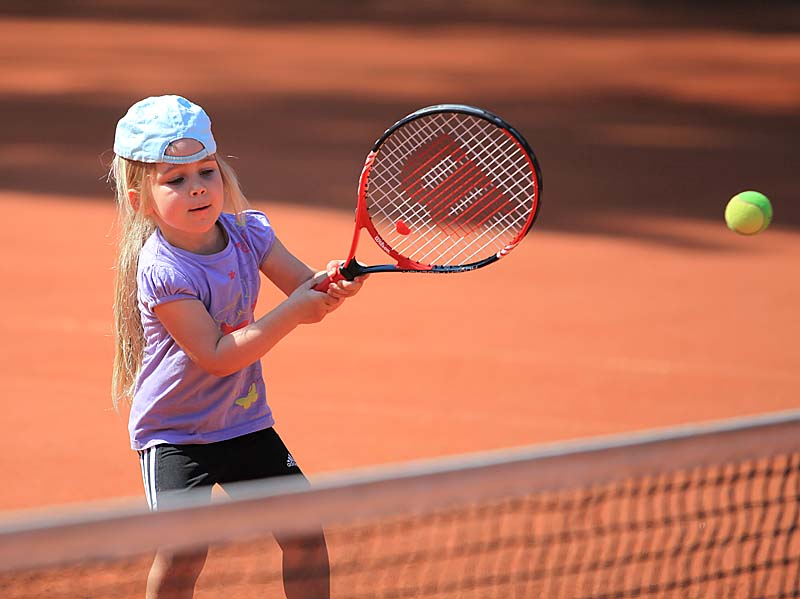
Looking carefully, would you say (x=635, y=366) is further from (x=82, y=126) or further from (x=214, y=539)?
(x=82, y=126)

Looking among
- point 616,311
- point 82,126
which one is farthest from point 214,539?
point 82,126

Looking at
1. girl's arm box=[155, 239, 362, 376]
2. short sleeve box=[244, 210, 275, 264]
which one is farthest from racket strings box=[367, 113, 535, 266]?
girl's arm box=[155, 239, 362, 376]

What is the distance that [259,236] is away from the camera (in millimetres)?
3178

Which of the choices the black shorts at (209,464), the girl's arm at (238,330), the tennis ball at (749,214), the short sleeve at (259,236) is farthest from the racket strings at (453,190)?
the tennis ball at (749,214)

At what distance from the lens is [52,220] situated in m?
A: 8.82

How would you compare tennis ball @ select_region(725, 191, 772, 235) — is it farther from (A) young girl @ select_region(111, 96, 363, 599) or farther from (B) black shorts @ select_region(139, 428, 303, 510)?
(B) black shorts @ select_region(139, 428, 303, 510)

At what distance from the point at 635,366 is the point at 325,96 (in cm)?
864

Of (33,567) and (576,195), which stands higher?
(33,567)

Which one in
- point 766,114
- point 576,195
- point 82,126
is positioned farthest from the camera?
point 766,114

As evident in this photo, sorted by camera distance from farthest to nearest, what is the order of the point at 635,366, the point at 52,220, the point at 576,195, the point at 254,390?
the point at 576,195 → the point at 52,220 → the point at 635,366 → the point at 254,390

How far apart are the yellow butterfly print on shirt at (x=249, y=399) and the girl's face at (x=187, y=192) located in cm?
43

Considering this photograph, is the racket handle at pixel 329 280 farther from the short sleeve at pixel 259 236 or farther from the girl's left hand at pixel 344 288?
the short sleeve at pixel 259 236

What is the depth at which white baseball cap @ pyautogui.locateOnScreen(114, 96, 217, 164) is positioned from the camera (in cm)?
291

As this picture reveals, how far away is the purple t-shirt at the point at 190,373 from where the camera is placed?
2.95 m
